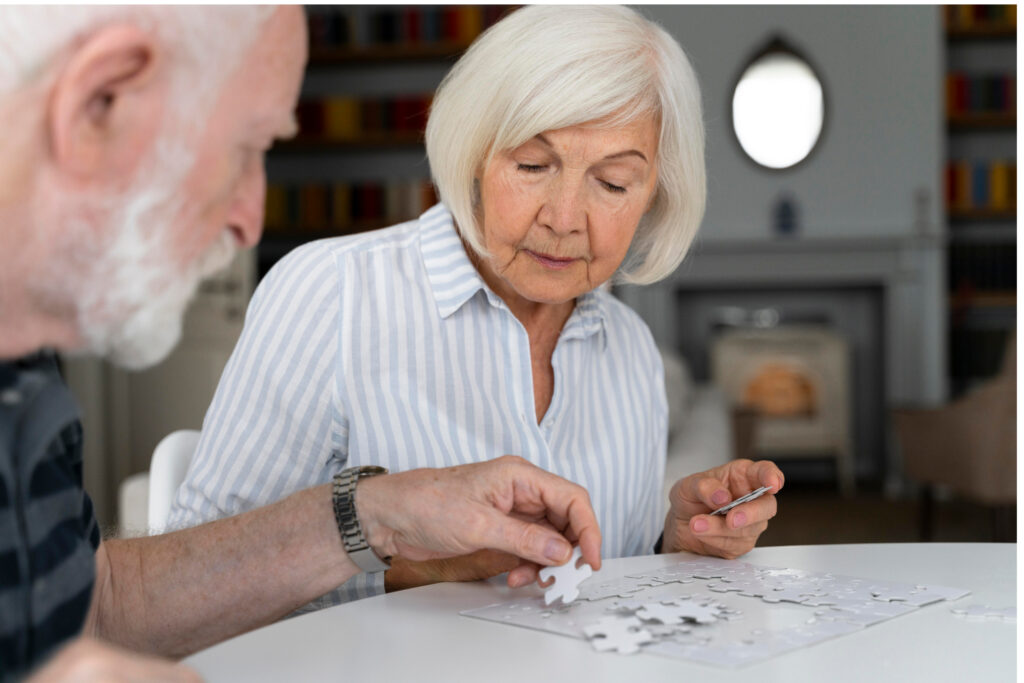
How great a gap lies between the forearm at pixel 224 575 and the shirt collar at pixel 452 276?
0.45m

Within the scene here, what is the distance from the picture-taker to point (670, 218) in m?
1.68

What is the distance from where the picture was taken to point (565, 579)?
1.05 meters

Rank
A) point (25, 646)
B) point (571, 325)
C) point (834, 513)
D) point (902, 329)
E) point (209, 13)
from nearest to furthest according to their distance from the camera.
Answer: point (209, 13) < point (25, 646) < point (571, 325) < point (834, 513) < point (902, 329)

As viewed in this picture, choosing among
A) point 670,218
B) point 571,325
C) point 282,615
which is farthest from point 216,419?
point 670,218

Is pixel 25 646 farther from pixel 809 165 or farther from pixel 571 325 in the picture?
pixel 809 165

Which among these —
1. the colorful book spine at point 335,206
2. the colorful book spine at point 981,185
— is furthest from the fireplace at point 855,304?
the colorful book spine at point 335,206

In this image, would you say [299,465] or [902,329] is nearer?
[299,465]

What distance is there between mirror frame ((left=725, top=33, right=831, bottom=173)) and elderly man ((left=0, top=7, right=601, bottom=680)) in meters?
5.96

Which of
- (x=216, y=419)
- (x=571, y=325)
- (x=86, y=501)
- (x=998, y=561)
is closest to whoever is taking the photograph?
(x=86, y=501)

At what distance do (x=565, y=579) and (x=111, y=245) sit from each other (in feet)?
1.80

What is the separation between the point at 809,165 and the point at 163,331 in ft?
20.8

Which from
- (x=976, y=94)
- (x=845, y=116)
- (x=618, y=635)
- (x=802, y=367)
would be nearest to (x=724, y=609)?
(x=618, y=635)

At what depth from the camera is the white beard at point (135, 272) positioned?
0.70 meters

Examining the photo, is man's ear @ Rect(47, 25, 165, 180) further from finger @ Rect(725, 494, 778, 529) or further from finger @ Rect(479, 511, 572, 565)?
finger @ Rect(725, 494, 778, 529)
